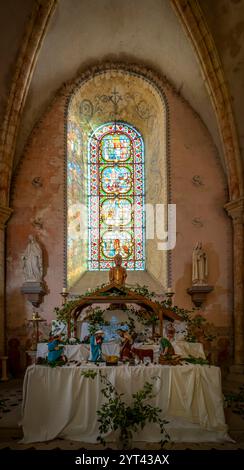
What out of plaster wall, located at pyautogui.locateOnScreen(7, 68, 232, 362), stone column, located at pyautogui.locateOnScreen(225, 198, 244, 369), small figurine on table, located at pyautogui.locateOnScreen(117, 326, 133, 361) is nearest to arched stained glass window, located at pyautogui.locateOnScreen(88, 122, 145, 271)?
plaster wall, located at pyautogui.locateOnScreen(7, 68, 232, 362)

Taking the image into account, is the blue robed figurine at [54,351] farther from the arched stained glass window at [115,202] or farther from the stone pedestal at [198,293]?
the arched stained glass window at [115,202]

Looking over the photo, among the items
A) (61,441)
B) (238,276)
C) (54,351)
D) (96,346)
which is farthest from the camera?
(238,276)

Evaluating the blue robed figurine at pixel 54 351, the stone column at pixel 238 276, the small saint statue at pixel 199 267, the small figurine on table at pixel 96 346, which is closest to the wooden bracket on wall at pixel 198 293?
the small saint statue at pixel 199 267

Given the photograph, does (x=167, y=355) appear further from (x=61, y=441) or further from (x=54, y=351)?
(x=61, y=441)

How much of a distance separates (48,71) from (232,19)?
17.5 feet

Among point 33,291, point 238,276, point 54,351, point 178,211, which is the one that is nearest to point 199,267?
point 238,276

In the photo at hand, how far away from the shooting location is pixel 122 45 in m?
14.1

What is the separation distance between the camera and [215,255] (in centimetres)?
1355

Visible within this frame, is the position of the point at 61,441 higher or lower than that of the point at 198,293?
lower

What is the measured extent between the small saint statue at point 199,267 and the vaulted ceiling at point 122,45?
3.04 meters

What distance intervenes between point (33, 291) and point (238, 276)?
18.0ft

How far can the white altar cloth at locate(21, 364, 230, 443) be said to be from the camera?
22.8 ft

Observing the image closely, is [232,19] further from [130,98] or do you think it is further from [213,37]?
[130,98]

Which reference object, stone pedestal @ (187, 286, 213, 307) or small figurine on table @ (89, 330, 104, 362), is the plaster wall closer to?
Answer: stone pedestal @ (187, 286, 213, 307)
